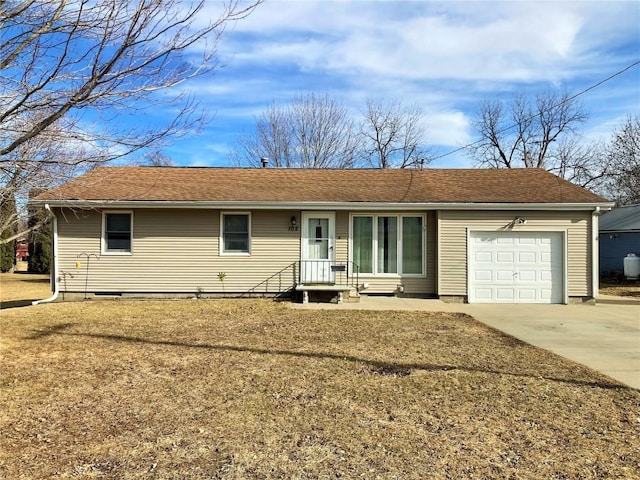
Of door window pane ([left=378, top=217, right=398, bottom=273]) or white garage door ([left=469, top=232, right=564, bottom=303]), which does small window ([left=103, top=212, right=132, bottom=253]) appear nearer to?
door window pane ([left=378, top=217, right=398, bottom=273])

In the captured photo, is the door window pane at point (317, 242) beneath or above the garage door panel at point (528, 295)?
above

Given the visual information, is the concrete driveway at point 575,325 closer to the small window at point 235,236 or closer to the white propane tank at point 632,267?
the small window at point 235,236

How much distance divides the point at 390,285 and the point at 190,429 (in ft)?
31.7

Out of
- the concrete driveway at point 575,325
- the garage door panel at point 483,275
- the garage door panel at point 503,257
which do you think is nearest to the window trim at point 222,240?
the concrete driveway at point 575,325

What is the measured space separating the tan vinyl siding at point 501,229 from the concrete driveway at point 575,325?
670 mm

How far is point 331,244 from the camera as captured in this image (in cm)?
1327

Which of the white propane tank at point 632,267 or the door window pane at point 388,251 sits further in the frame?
the white propane tank at point 632,267

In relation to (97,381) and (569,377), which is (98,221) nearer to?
(97,381)

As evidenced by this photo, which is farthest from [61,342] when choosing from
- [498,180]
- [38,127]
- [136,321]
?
[498,180]

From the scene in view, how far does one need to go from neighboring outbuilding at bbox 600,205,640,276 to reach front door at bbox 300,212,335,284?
54.3 feet

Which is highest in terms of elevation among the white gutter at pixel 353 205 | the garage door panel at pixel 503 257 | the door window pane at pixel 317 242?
the white gutter at pixel 353 205

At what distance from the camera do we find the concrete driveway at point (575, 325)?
6.66 m

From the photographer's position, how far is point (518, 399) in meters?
4.89

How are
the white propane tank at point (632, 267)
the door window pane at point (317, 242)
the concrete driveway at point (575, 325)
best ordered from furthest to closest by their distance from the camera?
the white propane tank at point (632, 267)
the door window pane at point (317, 242)
the concrete driveway at point (575, 325)
